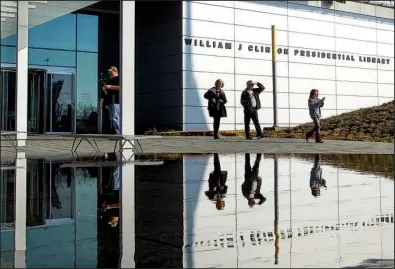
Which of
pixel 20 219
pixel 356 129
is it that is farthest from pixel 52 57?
pixel 20 219

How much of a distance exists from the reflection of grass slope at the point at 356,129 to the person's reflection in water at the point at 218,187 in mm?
12259

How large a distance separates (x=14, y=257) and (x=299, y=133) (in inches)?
767

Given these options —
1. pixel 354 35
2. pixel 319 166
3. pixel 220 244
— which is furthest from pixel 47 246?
pixel 354 35

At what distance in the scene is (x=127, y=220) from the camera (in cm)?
471

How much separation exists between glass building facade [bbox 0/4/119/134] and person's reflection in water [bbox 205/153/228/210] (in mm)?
18777

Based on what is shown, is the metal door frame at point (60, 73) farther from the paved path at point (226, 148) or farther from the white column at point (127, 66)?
the white column at point (127, 66)

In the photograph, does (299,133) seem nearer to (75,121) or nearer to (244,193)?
(75,121)

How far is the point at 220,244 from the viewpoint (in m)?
3.82

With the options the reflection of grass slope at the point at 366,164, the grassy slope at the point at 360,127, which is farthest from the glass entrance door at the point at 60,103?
the reflection of grass slope at the point at 366,164

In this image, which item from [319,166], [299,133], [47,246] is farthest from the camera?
[299,133]

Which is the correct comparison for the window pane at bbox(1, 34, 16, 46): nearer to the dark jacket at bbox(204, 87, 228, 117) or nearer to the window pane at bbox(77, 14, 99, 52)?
the window pane at bbox(77, 14, 99, 52)

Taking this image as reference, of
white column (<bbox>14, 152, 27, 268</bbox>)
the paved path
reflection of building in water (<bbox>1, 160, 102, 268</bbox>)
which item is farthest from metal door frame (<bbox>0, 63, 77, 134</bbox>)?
reflection of building in water (<bbox>1, 160, 102, 268</bbox>)

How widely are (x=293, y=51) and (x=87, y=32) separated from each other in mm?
11012

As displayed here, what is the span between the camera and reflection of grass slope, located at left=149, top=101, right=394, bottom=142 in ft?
66.4
